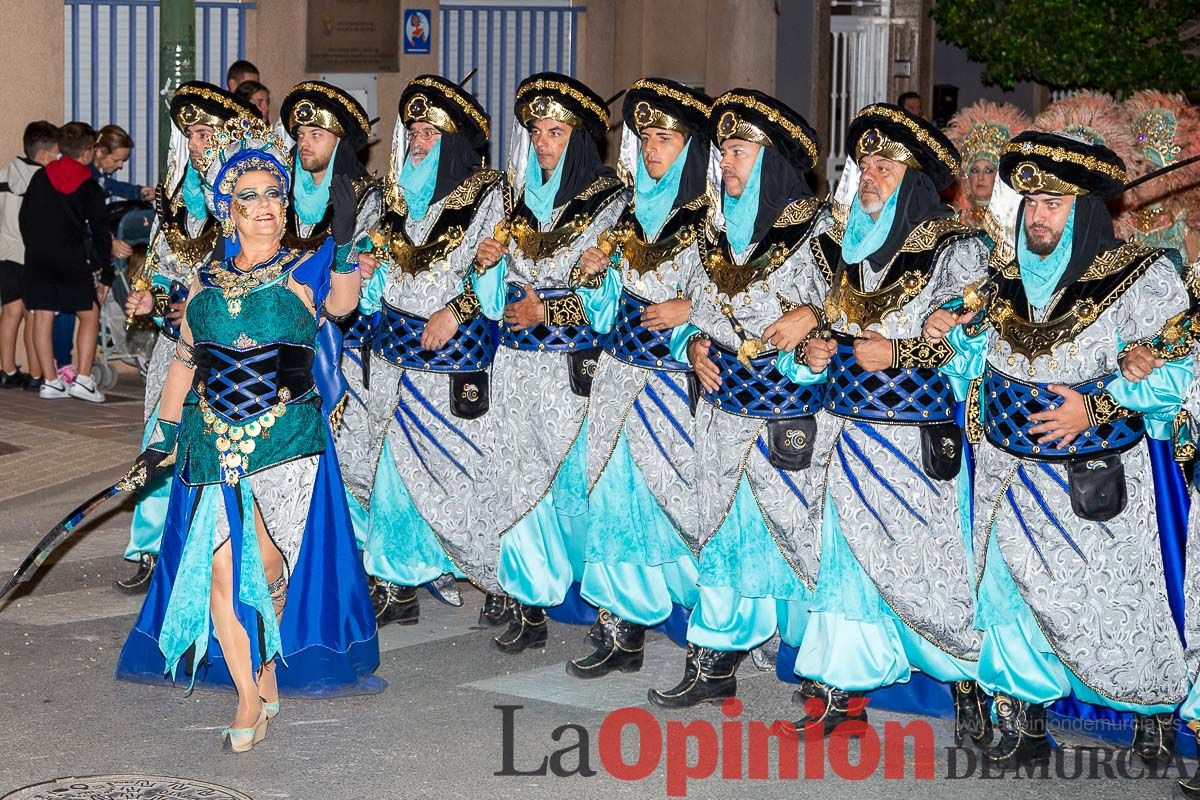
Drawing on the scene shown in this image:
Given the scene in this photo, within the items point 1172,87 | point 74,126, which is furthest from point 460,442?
point 1172,87

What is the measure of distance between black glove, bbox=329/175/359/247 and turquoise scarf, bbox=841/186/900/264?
171 cm

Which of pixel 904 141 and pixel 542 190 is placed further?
pixel 542 190

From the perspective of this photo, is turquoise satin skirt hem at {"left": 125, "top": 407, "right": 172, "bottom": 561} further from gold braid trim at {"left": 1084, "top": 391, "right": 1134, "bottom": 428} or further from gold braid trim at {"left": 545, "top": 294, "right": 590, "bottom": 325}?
gold braid trim at {"left": 1084, "top": 391, "right": 1134, "bottom": 428}

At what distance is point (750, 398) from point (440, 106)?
6.22 ft

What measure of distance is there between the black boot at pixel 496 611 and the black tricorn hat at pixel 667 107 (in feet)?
6.82

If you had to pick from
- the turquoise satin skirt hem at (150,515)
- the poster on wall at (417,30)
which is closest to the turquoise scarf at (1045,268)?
the turquoise satin skirt hem at (150,515)

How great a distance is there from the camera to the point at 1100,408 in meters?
5.69

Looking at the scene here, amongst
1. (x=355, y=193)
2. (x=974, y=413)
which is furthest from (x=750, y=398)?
(x=355, y=193)

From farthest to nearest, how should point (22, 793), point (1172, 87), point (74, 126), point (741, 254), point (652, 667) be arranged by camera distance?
point (1172, 87)
point (74, 126)
point (652, 667)
point (741, 254)
point (22, 793)

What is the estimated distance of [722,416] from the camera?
649 centimetres

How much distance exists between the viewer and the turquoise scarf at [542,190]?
7.19 metres

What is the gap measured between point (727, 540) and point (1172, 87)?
10925mm

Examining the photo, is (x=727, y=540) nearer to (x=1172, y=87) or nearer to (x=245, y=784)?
(x=245, y=784)

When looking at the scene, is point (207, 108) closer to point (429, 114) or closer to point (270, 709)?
point (429, 114)
